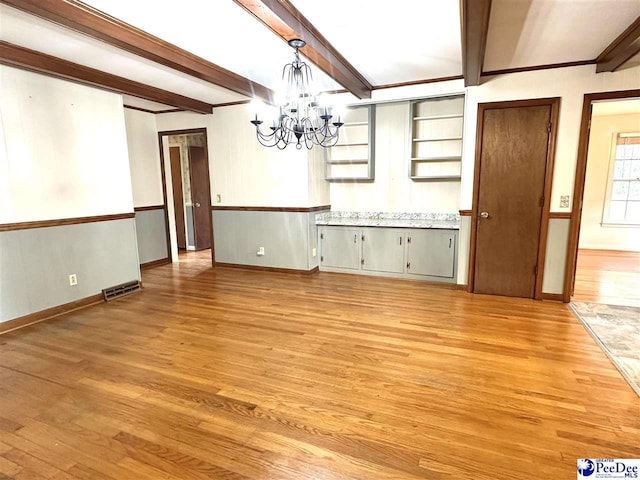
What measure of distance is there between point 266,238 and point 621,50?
446 cm

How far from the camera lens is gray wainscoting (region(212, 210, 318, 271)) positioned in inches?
204

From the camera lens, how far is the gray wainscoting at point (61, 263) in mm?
3307

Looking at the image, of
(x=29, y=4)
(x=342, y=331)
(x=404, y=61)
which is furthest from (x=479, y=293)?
(x=29, y=4)

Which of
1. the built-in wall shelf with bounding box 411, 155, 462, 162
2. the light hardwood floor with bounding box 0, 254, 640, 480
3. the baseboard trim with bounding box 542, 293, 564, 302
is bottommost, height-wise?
the light hardwood floor with bounding box 0, 254, 640, 480

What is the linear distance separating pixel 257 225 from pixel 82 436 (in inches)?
148

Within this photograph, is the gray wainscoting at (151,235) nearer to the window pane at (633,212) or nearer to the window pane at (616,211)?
the window pane at (616,211)

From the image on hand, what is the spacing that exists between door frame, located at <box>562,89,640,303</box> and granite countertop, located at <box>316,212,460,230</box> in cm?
119

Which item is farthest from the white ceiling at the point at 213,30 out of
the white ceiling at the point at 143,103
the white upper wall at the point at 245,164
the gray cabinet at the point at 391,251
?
the gray cabinet at the point at 391,251

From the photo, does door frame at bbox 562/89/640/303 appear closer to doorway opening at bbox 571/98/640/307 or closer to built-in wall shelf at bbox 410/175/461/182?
built-in wall shelf at bbox 410/175/461/182

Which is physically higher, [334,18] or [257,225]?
[334,18]

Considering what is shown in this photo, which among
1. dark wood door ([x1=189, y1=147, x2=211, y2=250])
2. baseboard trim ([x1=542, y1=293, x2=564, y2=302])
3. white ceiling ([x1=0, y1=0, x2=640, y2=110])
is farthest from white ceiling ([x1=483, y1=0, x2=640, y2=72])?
dark wood door ([x1=189, y1=147, x2=211, y2=250])

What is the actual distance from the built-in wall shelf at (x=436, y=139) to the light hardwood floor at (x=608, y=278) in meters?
2.12

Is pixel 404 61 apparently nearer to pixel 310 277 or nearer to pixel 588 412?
pixel 310 277

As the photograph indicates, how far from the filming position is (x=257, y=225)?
5441 mm
